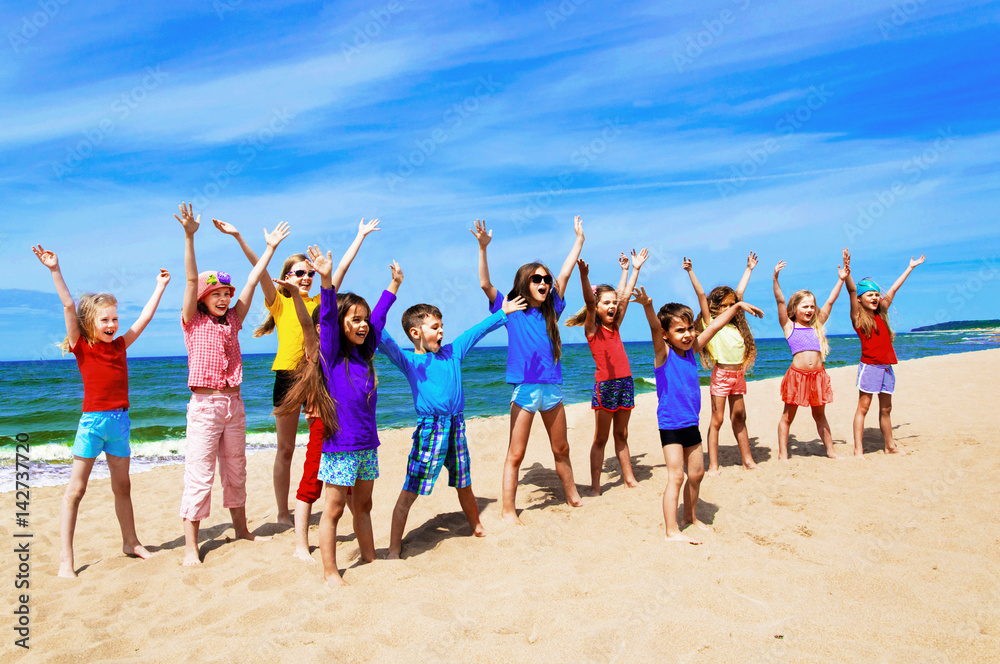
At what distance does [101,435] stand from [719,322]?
508 cm

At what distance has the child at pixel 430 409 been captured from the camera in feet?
16.0

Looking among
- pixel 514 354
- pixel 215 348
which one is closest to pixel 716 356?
pixel 514 354

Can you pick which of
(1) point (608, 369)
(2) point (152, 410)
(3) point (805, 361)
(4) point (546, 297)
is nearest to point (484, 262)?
(4) point (546, 297)

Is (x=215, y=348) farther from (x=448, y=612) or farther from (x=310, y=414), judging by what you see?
(x=448, y=612)

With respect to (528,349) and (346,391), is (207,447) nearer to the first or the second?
(346,391)

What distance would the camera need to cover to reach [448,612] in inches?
143

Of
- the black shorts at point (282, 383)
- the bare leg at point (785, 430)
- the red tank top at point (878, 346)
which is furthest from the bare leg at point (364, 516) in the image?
the red tank top at point (878, 346)

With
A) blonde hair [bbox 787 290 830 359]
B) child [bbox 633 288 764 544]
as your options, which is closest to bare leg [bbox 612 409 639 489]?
child [bbox 633 288 764 544]

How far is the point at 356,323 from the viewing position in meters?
4.30

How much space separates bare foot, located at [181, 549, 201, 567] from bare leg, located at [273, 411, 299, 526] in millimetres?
1070

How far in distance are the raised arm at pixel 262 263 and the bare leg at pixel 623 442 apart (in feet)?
12.3

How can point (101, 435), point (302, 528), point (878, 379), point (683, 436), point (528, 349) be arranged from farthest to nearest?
point (878, 379) → point (528, 349) → point (683, 436) → point (302, 528) → point (101, 435)

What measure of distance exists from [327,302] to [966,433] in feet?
28.0

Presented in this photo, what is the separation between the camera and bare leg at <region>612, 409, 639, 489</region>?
6.41 meters
